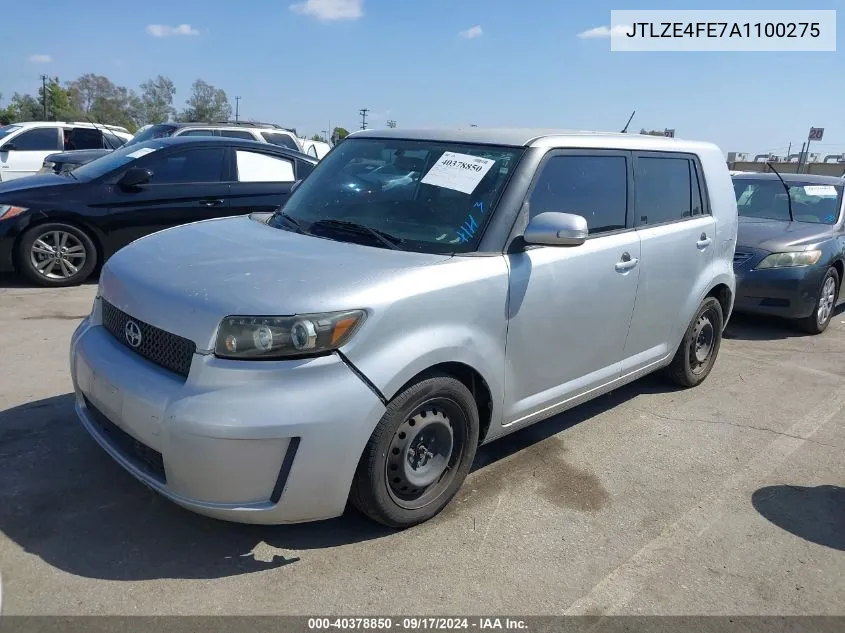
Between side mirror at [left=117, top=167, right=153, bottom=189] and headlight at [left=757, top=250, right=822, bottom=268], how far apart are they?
6344 mm

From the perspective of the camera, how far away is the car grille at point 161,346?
265 cm

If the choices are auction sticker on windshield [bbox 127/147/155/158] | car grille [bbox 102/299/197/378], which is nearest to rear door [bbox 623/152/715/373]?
car grille [bbox 102/299/197/378]

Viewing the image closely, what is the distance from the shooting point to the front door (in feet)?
11.1

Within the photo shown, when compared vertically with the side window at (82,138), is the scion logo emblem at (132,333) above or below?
below

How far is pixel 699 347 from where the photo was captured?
16.9ft

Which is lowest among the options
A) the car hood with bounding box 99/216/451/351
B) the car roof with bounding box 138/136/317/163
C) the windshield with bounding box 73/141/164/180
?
the car hood with bounding box 99/216/451/351

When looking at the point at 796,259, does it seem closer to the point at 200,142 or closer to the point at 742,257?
the point at 742,257

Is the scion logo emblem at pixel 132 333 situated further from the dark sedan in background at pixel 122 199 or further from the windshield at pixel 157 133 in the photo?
the windshield at pixel 157 133

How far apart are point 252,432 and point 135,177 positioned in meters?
5.44

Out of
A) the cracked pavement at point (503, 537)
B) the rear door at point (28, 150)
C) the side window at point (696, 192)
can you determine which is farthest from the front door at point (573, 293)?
the rear door at point (28, 150)

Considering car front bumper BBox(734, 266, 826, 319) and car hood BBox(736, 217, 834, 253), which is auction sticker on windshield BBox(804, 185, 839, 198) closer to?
car hood BBox(736, 217, 834, 253)

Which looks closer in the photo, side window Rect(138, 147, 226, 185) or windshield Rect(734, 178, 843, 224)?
side window Rect(138, 147, 226, 185)

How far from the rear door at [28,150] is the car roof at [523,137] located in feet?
40.6

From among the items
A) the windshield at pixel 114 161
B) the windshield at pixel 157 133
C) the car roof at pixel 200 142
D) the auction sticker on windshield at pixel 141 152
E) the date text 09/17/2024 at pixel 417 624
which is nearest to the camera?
the date text 09/17/2024 at pixel 417 624
